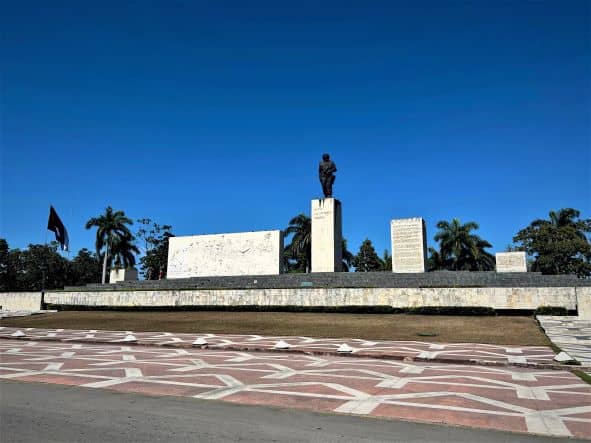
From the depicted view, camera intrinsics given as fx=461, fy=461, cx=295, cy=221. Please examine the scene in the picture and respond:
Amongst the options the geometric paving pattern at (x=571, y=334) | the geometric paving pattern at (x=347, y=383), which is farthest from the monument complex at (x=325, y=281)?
the geometric paving pattern at (x=347, y=383)

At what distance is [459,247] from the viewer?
3919cm

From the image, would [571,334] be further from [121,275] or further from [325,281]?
[121,275]

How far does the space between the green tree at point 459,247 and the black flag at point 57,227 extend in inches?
1141

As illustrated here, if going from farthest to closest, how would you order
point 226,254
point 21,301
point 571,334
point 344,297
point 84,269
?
point 84,269, point 226,254, point 21,301, point 344,297, point 571,334

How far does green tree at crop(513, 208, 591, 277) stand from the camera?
3544 centimetres

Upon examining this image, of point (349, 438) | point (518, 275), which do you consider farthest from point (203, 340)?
point (518, 275)

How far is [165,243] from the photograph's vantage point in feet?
156

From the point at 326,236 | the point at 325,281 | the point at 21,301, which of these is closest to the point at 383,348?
the point at 325,281

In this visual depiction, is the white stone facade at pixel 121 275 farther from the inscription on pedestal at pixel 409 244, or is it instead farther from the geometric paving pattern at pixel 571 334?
the geometric paving pattern at pixel 571 334

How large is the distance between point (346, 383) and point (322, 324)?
10032mm

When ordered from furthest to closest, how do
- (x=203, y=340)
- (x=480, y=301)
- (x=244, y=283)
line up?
(x=244, y=283), (x=480, y=301), (x=203, y=340)

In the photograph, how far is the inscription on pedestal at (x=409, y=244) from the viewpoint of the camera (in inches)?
1022

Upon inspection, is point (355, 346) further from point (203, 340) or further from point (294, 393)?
point (294, 393)

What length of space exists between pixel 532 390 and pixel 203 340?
30.0 ft
